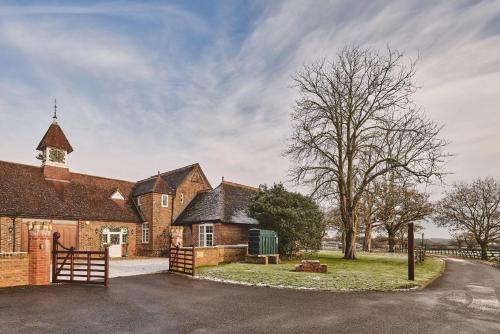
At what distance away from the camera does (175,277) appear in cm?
1602

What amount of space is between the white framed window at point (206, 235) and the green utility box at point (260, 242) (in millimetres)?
6120

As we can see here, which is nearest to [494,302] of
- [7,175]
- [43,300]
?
[43,300]

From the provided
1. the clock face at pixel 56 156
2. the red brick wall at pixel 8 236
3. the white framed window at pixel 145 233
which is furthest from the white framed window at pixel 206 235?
the clock face at pixel 56 156

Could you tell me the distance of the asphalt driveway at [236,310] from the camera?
7.83 m

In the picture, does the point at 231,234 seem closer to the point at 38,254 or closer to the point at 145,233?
the point at 145,233

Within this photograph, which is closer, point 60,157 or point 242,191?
point 60,157

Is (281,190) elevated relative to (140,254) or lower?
elevated

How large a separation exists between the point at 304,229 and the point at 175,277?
12.4 metres

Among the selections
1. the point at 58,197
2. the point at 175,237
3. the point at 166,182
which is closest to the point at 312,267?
the point at 175,237

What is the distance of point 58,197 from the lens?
26719 mm

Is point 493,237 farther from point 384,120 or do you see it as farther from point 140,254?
point 140,254

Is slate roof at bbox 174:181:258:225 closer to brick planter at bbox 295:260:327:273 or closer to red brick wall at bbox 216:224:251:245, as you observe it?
red brick wall at bbox 216:224:251:245

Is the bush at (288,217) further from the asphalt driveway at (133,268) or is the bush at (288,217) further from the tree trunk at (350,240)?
the asphalt driveway at (133,268)

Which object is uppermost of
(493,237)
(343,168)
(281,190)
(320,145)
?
(320,145)
